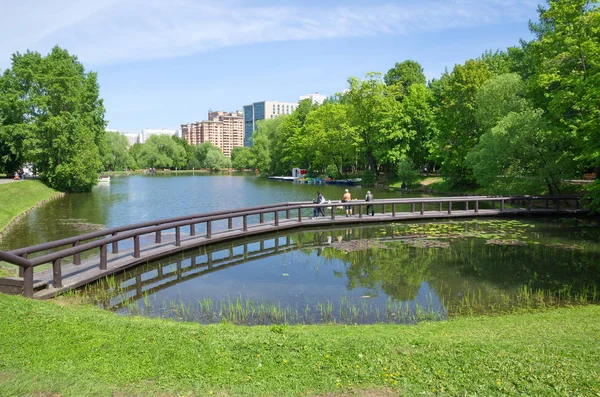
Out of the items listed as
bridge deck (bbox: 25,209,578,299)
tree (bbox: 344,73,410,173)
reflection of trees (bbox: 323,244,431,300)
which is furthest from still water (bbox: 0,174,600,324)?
tree (bbox: 344,73,410,173)

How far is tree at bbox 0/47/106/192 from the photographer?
52.5 metres

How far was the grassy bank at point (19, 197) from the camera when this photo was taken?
3050 cm

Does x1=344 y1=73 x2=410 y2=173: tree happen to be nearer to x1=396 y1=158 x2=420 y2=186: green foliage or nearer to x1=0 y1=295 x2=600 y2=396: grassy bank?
x1=396 y1=158 x2=420 y2=186: green foliage

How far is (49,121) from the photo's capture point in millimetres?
52062

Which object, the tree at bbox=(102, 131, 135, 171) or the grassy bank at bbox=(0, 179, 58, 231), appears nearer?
the grassy bank at bbox=(0, 179, 58, 231)

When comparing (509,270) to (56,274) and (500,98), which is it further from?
(500,98)

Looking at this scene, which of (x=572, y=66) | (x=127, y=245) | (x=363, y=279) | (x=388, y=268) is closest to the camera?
(x=363, y=279)

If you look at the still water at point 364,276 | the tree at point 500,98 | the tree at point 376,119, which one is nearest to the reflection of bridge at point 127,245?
the still water at point 364,276

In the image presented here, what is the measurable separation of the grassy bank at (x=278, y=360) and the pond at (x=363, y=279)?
268 cm

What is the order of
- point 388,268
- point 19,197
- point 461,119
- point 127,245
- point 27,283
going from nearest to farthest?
point 27,283
point 388,268
point 127,245
point 19,197
point 461,119

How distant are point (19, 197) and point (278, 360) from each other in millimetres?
39744

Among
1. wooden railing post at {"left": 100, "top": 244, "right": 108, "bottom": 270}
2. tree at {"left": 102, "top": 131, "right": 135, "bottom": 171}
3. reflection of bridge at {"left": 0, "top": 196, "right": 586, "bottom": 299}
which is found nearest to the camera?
reflection of bridge at {"left": 0, "top": 196, "right": 586, "bottom": 299}

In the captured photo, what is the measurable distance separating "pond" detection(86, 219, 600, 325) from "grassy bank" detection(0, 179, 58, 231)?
54.3 ft

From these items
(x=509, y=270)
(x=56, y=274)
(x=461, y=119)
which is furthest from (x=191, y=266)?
(x=461, y=119)
